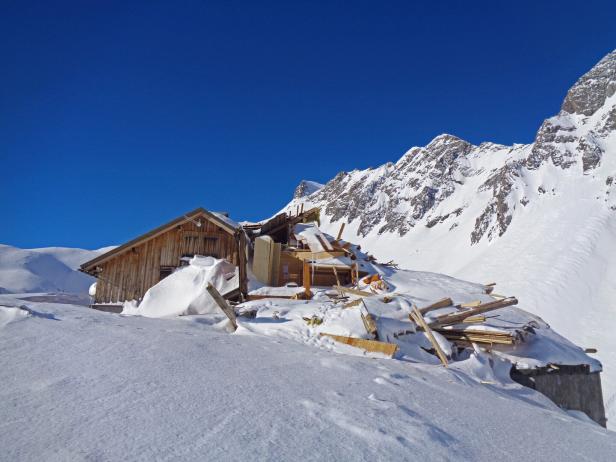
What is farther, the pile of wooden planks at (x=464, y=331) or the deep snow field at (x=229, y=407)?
the pile of wooden planks at (x=464, y=331)

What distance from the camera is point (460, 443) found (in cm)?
375

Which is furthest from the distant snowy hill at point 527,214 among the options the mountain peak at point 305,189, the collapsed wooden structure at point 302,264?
the mountain peak at point 305,189

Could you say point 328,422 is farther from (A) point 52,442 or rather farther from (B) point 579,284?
(B) point 579,284

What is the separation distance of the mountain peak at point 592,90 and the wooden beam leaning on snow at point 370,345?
97.4 meters

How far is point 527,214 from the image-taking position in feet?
240

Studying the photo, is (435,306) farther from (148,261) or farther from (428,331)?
(148,261)

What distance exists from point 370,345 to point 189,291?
6652 millimetres

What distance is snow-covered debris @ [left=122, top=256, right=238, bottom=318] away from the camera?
11.6 meters

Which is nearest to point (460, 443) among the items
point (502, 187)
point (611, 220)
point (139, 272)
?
point (139, 272)

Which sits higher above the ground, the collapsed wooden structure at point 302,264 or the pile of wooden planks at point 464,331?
the collapsed wooden structure at point 302,264

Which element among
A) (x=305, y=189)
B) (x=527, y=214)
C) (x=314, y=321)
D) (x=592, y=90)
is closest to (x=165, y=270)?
(x=314, y=321)

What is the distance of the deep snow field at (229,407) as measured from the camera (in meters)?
2.94

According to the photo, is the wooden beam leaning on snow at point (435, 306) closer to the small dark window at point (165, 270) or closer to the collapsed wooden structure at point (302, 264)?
the collapsed wooden structure at point (302, 264)

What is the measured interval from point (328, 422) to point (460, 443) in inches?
46.6
